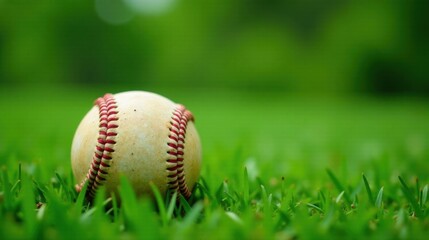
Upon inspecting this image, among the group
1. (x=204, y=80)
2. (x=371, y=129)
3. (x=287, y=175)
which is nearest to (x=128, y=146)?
(x=287, y=175)

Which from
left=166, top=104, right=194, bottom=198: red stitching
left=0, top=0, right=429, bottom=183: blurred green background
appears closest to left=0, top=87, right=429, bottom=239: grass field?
left=166, top=104, right=194, bottom=198: red stitching

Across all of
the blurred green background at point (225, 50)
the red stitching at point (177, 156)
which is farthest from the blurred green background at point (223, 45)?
the red stitching at point (177, 156)

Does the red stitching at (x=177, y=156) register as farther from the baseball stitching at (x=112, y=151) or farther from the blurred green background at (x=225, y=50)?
the blurred green background at (x=225, y=50)

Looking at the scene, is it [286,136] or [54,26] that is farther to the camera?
[54,26]

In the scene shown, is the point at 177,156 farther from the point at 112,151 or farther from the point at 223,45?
the point at 223,45

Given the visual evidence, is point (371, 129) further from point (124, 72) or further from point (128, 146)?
point (124, 72)

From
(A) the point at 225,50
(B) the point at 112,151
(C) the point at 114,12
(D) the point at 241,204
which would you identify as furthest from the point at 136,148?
(C) the point at 114,12

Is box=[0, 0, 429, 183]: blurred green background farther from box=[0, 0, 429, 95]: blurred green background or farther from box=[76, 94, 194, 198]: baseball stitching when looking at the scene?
box=[76, 94, 194, 198]: baseball stitching
